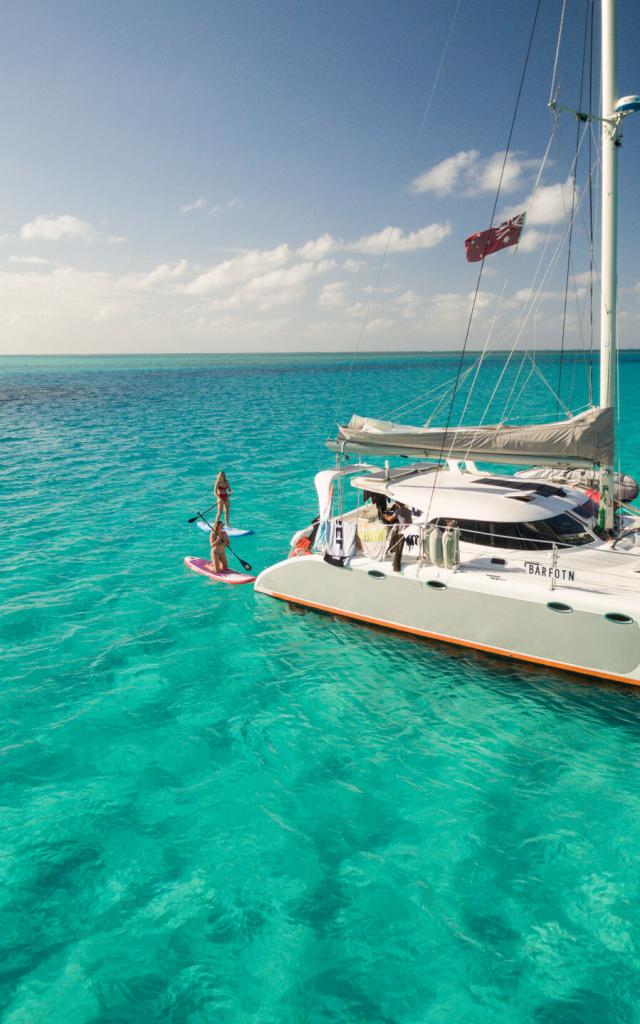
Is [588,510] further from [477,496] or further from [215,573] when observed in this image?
[215,573]

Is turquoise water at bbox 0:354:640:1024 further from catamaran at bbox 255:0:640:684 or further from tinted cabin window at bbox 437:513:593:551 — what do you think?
tinted cabin window at bbox 437:513:593:551

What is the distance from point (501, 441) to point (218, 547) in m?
8.02

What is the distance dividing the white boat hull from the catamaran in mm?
22

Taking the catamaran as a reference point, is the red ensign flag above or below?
above

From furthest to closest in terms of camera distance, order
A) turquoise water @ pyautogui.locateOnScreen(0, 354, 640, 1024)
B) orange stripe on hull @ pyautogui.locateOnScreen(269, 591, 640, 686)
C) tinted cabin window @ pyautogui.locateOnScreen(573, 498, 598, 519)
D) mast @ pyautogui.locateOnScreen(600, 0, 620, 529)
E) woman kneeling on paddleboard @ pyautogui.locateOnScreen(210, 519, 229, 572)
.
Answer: woman kneeling on paddleboard @ pyautogui.locateOnScreen(210, 519, 229, 572), tinted cabin window @ pyautogui.locateOnScreen(573, 498, 598, 519), mast @ pyautogui.locateOnScreen(600, 0, 620, 529), orange stripe on hull @ pyautogui.locateOnScreen(269, 591, 640, 686), turquoise water @ pyautogui.locateOnScreen(0, 354, 640, 1024)

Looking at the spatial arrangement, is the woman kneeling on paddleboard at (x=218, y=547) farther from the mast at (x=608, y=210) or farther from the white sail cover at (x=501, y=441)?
the mast at (x=608, y=210)

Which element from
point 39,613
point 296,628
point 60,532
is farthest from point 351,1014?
point 60,532

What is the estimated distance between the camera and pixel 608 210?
11.2m

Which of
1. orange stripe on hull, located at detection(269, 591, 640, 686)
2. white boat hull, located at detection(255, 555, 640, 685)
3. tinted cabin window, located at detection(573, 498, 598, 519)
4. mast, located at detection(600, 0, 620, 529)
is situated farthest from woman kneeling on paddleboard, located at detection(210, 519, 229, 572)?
mast, located at detection(600, 0, 620, 529)

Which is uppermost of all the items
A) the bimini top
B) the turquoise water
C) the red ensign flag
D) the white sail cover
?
A: the red ensign flag

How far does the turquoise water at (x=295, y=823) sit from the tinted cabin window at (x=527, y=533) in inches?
95.7

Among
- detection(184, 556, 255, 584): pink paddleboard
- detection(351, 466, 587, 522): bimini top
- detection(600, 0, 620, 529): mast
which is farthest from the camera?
Answer: detection(184, 556, 255, 584): pink paddleboard

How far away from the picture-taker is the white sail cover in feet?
36.0

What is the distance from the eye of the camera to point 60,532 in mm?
18812
